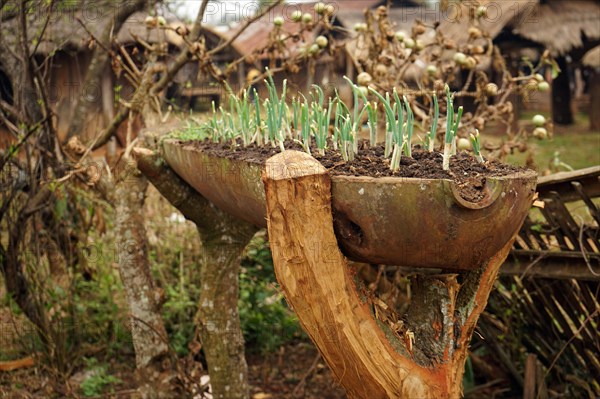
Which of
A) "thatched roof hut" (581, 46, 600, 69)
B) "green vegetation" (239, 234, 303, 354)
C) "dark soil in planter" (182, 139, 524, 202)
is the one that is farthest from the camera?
"thatched roof hut" (581, 46, 600, 69)

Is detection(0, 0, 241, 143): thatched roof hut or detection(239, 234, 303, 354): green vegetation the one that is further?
detection(0, 0, 241, 143): thatched roof hut

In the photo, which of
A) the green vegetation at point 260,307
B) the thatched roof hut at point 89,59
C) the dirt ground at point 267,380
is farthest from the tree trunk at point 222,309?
the thatched roof hut at point 89,59

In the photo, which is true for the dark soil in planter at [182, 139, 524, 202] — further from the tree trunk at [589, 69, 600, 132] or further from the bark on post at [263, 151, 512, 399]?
the tree trunk at [589, 69, 600, 132]

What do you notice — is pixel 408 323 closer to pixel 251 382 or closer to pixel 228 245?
pixel 228 245

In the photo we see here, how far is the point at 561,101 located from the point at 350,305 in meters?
15.4

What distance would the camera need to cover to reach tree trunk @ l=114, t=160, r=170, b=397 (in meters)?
3.19

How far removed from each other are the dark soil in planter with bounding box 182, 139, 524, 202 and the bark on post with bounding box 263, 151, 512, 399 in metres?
0.12

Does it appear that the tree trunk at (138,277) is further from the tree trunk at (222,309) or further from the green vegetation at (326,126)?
the green vegetation at (326,126)

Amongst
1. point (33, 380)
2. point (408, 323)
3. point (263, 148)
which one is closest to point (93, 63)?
point (33, 380)

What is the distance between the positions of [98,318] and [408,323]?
2924 mm

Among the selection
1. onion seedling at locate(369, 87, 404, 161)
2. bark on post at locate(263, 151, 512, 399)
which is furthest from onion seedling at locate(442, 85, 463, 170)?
bark on post at locate(263, 151, 512, 399)

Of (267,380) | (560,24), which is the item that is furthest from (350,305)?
(560,24)

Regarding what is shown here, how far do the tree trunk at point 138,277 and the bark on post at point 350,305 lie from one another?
158cm

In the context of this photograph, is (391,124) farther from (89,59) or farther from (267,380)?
(89,59)
